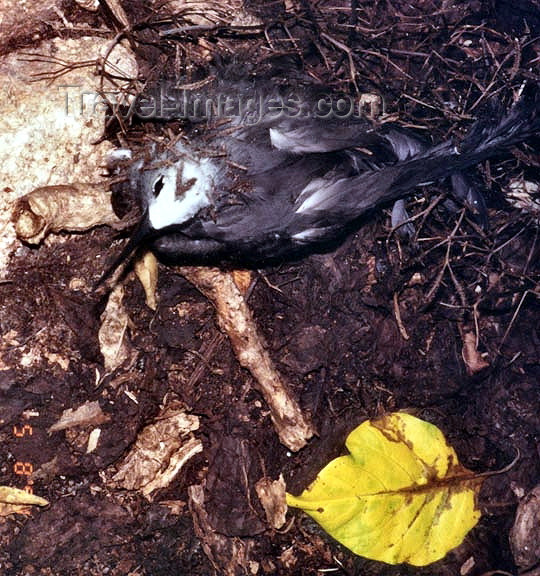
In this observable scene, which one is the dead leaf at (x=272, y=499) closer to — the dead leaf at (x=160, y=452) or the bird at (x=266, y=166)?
the dead leaf at (x=160, y=452)

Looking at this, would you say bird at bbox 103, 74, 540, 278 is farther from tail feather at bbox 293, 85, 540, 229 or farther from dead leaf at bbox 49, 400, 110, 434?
dead leaf at bbox 49, 400, 110, 434

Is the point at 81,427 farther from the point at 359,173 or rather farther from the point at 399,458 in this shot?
the point at 359,173

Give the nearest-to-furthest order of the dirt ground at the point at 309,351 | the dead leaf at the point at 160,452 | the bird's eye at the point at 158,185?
the bird's eye at the point at 158,185 → the dirt ground at the point at 309,351 → the dead leaf at the point at 160,452

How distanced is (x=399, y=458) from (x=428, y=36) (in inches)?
68.6

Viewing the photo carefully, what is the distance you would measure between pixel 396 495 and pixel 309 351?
2.18 ft

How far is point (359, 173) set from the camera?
2.16 metres

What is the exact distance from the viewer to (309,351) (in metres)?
2.56

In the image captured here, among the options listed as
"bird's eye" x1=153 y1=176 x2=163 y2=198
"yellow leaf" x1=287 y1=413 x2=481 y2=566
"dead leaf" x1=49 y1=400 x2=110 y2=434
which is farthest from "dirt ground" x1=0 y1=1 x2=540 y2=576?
"bird's eye" x1=153 y1=176 x2=163 y2=198

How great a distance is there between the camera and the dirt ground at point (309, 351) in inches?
92.3

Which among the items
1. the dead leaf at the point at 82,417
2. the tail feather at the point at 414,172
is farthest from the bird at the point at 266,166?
the dead leaf at the point at 82,417

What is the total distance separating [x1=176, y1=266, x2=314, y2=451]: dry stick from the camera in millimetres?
2361

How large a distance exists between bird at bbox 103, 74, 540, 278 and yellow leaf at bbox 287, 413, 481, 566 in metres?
0.91

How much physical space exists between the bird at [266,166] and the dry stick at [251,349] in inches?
4.4

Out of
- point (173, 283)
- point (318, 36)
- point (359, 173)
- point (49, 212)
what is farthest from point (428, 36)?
point (49, 212)
